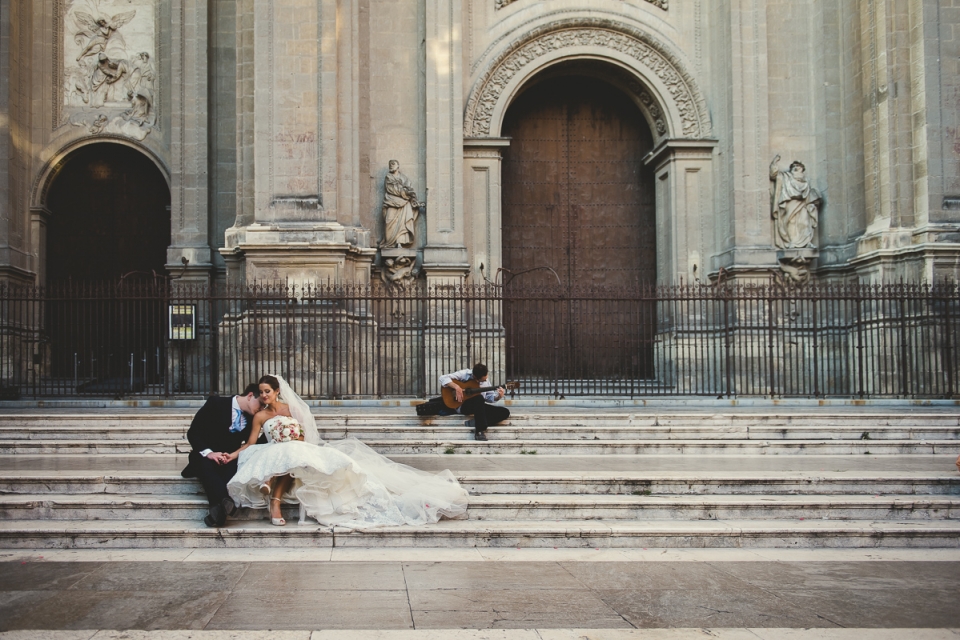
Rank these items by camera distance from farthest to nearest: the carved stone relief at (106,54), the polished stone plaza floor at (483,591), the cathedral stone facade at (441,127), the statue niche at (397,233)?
the carved stone relief at (106,54) < the statue niche at (397,233) < the cathedral stone facade at (441,127) < the polished stone plaza floor at (483,591)

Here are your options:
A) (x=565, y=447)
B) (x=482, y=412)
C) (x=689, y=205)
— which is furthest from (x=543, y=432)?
(x=689, y=205)

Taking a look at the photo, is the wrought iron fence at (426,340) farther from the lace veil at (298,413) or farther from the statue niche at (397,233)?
the lace veil at (298,413)

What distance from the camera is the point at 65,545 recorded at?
7.74 metres

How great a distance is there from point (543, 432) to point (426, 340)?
5964mm

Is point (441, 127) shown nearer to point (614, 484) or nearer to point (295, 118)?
point (295, 118)

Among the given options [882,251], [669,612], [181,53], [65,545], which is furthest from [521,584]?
[181,53]

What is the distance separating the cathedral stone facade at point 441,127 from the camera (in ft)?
58.3

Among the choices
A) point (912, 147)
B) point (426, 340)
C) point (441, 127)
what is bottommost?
point (426, 340)

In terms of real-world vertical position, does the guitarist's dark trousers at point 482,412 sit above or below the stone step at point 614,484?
above

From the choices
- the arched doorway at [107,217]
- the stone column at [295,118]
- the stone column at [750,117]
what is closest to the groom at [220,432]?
the stone column at [295,118]

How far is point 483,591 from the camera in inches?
250

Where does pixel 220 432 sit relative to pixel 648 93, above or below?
below

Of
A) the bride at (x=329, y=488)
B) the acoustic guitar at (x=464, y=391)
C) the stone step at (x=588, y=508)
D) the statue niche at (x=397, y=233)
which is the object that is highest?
the statue niche at (x=397, y=233)

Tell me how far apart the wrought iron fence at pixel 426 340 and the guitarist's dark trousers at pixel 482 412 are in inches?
130
